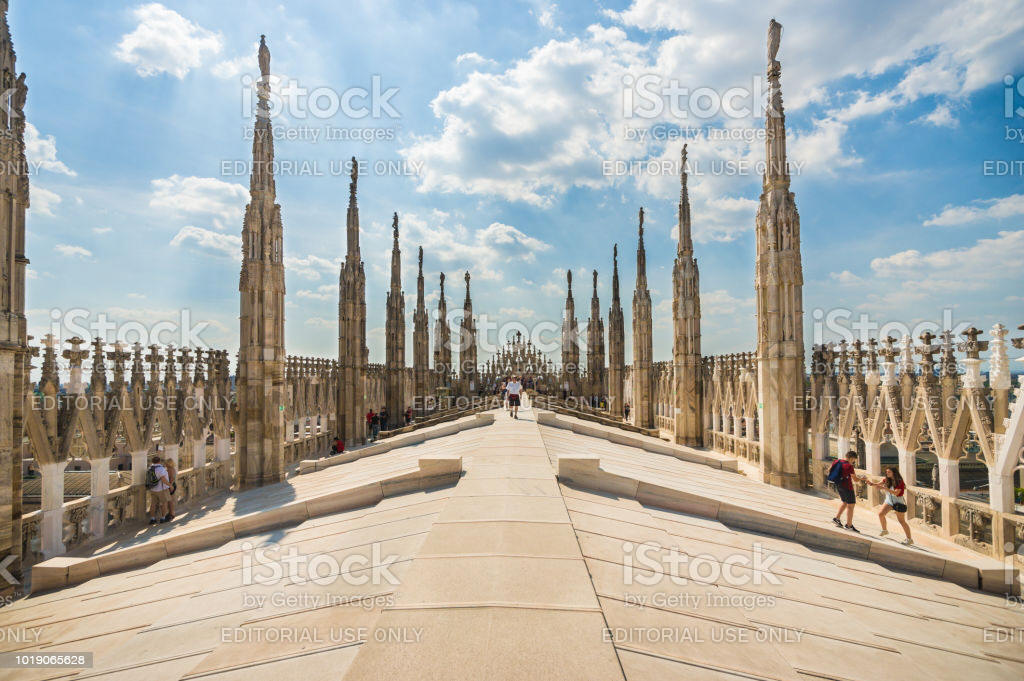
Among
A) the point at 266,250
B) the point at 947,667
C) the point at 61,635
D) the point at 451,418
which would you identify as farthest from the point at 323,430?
the point at 947,667

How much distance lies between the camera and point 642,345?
27.7 meters

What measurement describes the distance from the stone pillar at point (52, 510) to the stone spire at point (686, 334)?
21574 millimetres

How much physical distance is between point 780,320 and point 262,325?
1572cm

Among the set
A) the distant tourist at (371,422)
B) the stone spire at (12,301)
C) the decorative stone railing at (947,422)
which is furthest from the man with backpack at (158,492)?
the decorative stone railing at (947,422)

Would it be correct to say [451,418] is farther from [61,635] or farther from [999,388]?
[999,388]

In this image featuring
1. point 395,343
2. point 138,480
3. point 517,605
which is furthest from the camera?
point 395,343

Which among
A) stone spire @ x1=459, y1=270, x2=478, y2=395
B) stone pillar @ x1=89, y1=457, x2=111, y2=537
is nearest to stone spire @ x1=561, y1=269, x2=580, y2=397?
stone spire @ x1=459, y1=270, x2=478, y2=395

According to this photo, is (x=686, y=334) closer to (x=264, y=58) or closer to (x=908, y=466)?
(x=908, y=466)

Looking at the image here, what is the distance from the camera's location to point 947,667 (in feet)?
14.0

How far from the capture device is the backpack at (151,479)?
11634 millimetres

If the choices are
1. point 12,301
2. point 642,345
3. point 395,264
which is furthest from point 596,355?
point 12,301

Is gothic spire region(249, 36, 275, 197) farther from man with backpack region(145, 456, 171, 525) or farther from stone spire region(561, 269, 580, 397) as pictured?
stone spire region(561, 269, 580, 397)

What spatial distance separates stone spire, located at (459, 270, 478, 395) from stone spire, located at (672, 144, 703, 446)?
19.6m

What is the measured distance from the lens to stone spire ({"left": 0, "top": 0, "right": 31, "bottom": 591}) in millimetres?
7973
